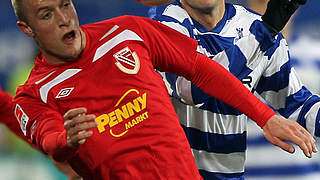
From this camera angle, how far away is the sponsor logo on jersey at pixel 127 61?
203 cm

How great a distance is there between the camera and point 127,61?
6.70ft

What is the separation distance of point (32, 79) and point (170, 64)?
0.42 meters

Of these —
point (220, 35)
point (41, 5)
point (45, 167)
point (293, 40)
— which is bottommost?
point (45, 167)

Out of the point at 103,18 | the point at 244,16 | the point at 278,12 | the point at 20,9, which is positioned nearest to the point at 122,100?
the point at 20,9

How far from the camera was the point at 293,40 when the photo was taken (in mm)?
3180

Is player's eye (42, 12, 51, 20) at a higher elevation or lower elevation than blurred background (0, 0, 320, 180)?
higher

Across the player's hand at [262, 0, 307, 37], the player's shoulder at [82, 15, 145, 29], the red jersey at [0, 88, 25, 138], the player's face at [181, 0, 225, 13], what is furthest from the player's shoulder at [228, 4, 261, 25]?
the red jersey at [0, 88, 25, 138]

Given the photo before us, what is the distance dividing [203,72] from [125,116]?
288 millimetres

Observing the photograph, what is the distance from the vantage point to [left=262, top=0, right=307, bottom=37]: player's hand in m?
2.18

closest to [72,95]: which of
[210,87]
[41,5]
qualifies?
[41,5]

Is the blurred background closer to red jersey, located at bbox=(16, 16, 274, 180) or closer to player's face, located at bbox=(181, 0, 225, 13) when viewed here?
player's face, located at bbox=(181, 0, 225, 13)

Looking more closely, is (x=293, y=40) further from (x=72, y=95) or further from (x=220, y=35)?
(x=72, y=95)

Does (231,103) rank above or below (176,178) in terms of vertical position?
above

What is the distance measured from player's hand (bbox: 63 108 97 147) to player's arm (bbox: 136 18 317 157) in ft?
1.44
